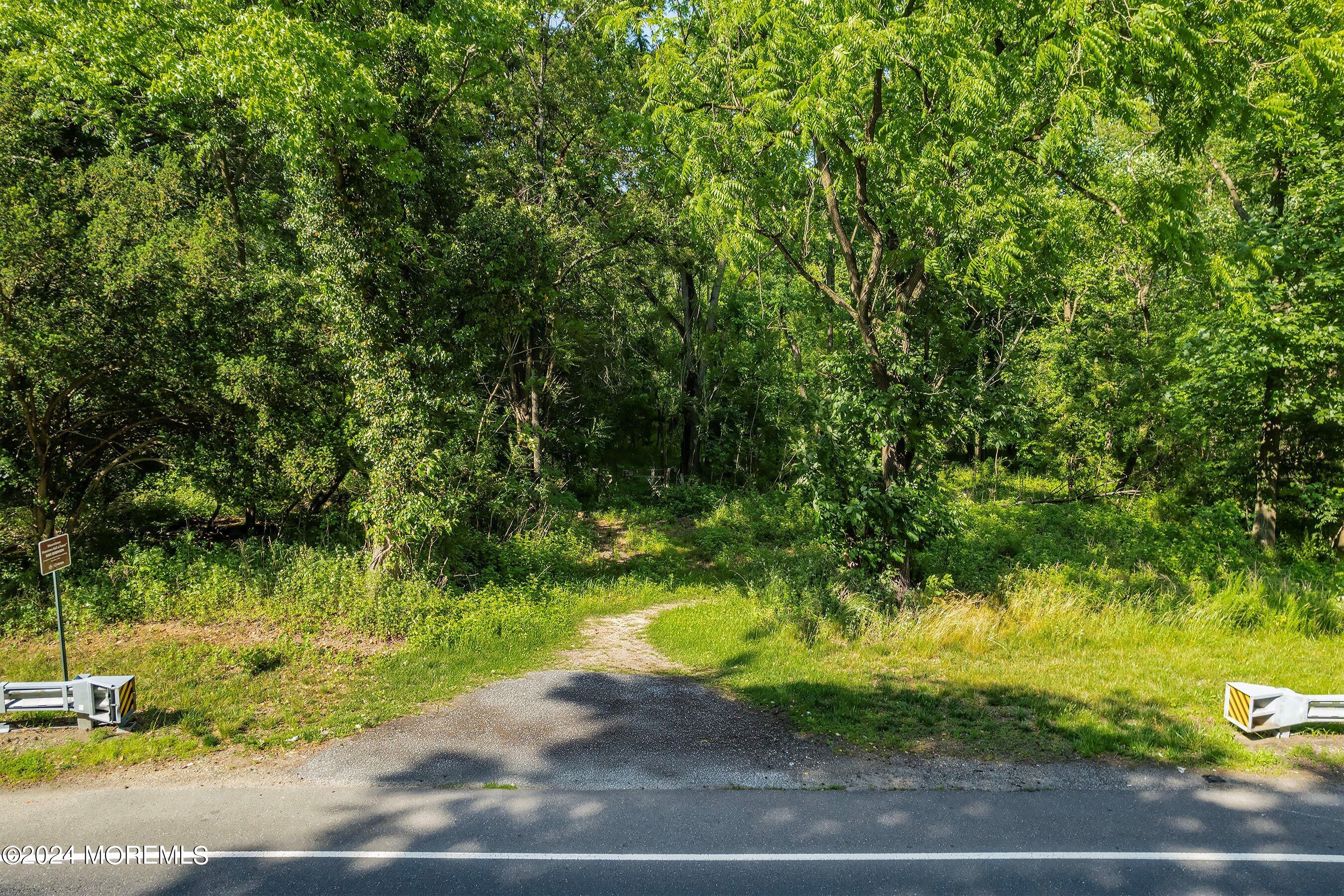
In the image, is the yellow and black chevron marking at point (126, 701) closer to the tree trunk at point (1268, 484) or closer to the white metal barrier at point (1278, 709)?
the white metal barrier at point (1278, 709)

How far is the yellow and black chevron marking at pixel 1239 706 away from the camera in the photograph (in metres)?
7.28

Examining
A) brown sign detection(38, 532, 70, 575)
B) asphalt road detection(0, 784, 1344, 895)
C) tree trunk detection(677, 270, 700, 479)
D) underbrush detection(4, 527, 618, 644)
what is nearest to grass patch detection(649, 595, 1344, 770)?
asphalt road detection(0, 784, 1344, 895)

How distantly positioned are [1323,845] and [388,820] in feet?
25.2

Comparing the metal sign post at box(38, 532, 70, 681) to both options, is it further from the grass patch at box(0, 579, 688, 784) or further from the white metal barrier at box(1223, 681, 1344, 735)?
the white metal barrier at box(1223, 681, 1344, 735)

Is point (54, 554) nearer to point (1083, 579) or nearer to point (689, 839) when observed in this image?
point (689, 839)

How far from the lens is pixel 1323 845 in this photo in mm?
5617

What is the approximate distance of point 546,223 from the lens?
1594 centimetres

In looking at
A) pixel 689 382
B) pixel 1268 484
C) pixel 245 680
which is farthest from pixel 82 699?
pixel 1268 484

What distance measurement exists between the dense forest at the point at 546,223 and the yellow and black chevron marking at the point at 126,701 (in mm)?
4583

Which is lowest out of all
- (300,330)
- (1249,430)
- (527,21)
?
(1249,430)

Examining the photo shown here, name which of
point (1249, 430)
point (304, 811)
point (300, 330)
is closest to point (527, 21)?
point (300, 330)

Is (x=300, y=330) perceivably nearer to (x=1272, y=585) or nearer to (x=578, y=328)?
(x=578, y=328)

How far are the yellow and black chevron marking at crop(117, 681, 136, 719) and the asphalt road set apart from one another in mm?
1134

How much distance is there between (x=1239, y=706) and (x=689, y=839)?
242 inches
